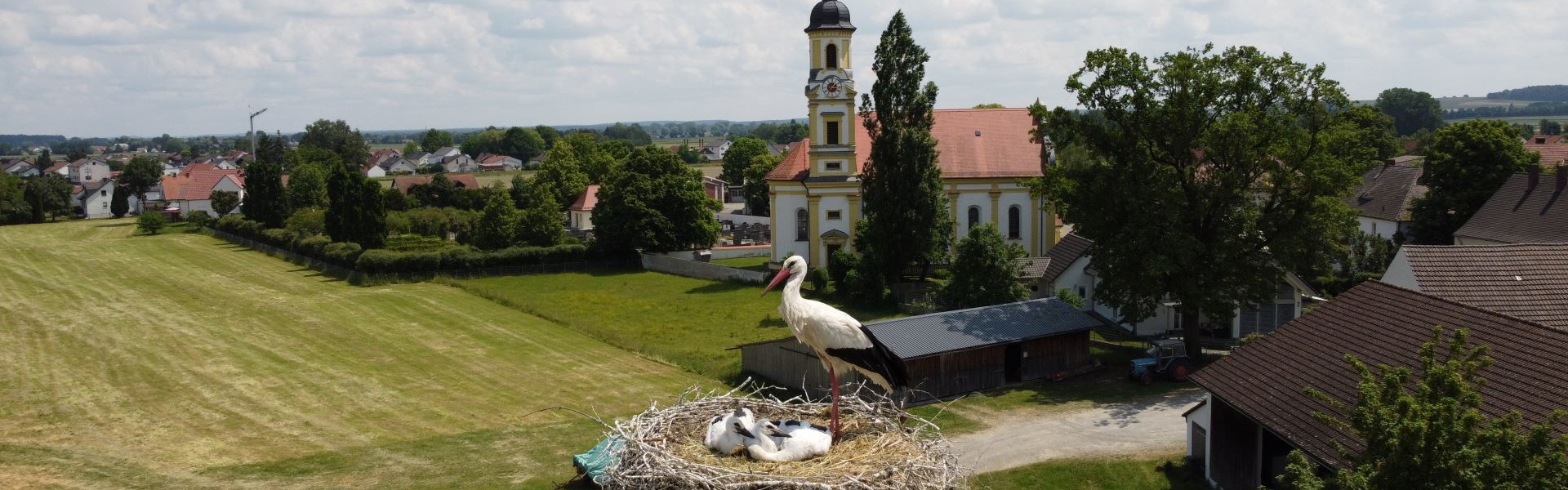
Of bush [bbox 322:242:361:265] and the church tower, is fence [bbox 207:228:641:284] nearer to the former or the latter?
bush [bbox 322:242:361:265]

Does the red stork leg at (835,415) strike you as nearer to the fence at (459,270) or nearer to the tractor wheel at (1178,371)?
the tractor wheel at (1178,371)

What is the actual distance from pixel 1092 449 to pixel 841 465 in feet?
37.6

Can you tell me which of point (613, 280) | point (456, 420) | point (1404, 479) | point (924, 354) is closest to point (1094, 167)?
point (924, 354)

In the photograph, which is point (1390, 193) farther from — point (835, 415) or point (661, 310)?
point (835, 415)

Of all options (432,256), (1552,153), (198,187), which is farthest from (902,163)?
(198,187)

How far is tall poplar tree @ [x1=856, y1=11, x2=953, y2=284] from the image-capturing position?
38.3 m

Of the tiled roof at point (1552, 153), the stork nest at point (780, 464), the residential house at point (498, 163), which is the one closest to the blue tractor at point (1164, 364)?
the stork nest at point (780, 464)

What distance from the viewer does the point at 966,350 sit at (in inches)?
1016

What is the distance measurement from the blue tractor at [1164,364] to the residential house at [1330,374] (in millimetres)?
6330

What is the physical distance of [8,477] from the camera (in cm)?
1923

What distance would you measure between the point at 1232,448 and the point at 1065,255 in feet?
58.6

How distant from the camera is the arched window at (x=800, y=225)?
4648cm

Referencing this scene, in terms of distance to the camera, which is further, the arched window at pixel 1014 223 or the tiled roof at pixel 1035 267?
the arched window at pixel 1014 223

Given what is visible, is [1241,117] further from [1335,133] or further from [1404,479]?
[1404,479]
